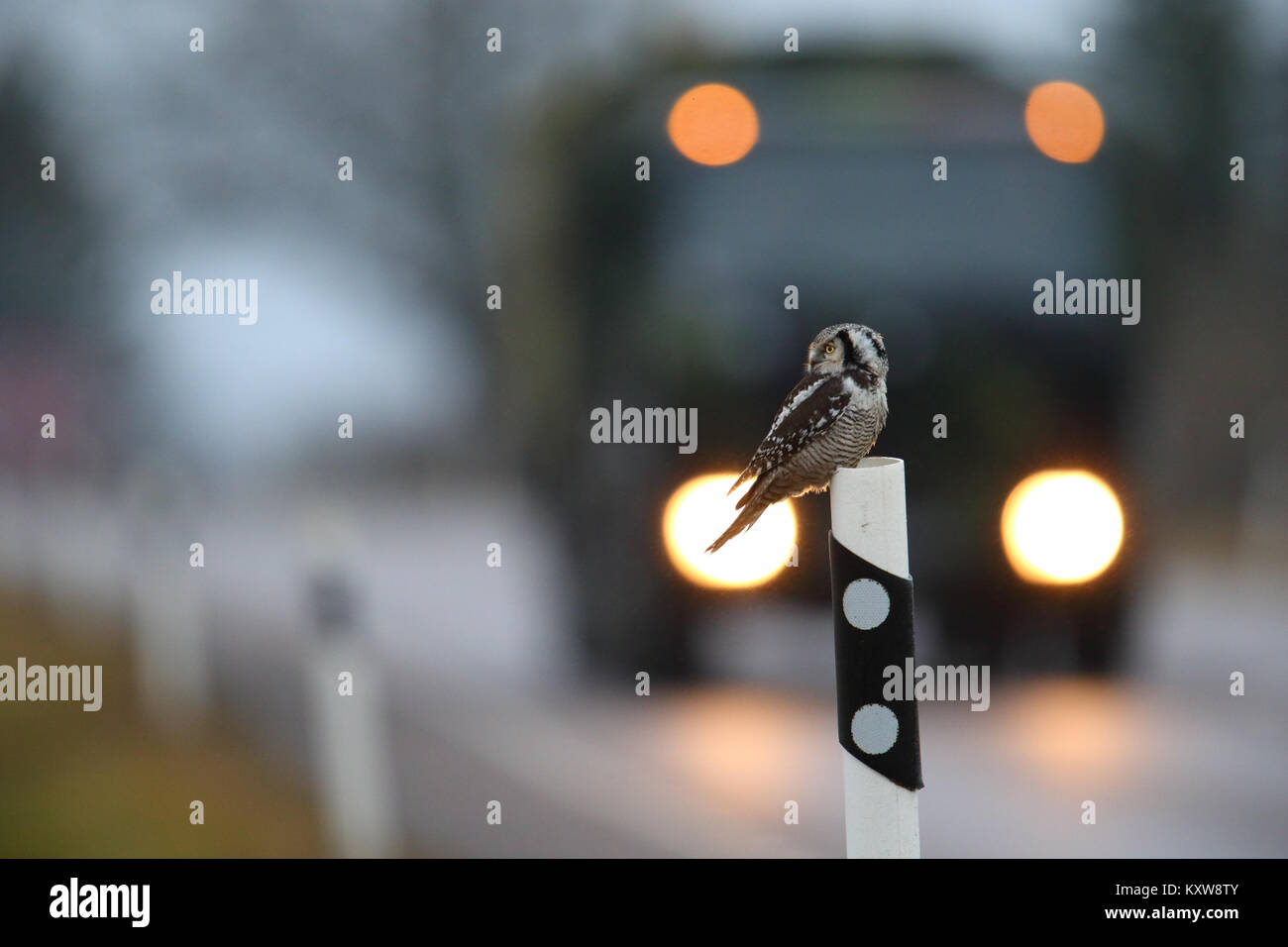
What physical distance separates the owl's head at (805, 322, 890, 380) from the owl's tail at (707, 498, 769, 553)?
0.49 meters

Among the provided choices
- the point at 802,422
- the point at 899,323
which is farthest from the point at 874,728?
the point at 899,323

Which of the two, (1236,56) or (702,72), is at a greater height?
(1236,56)

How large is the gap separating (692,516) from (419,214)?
5573 millimetres

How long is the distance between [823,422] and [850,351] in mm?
281

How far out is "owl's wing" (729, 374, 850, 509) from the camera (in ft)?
Result: 12.5

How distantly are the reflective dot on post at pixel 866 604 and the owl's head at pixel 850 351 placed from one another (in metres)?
1.62

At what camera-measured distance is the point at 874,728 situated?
2.41 meters

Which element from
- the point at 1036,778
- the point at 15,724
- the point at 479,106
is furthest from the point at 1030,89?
the point at 15,724

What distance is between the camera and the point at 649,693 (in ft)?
24.9

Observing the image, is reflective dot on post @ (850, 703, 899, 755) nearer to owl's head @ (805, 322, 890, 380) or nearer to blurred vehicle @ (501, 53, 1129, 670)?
owl's head @ (805, 322, 890, 380)

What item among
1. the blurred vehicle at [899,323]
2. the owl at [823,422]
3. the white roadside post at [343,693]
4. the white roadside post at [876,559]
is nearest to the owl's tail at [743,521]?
the owl at [823,422]

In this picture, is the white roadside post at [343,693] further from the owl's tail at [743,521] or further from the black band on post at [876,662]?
the black band on post at [876,662]

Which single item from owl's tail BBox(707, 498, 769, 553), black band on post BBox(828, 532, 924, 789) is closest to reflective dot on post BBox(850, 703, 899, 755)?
black band on post BBox(828, 532, 924, 789)

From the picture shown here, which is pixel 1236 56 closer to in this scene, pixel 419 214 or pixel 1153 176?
pixel 1153 176
